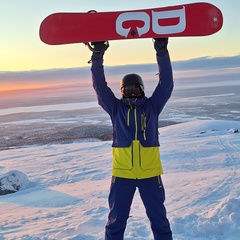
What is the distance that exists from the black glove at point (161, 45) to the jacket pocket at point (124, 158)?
794 millimetres

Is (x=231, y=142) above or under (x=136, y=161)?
under

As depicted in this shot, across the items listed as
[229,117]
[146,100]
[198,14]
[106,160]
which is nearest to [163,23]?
[198,14]

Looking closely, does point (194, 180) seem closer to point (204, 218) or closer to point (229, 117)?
point (204, 218)

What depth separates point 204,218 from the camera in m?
3.68

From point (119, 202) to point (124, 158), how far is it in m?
0.35

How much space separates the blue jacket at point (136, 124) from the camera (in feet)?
8.91

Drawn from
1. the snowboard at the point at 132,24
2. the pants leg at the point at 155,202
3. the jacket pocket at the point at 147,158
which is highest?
the snowboard at the point at 132,24

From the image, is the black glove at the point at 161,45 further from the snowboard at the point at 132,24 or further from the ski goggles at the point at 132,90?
the ski goggles at the point at 132,90

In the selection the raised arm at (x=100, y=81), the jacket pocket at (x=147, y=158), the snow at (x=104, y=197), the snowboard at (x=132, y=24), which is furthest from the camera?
the snow at (x=104, y=197)

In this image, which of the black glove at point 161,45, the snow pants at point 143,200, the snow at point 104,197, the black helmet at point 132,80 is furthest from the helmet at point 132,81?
the snow at point 104,197

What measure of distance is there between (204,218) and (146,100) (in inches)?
63.9

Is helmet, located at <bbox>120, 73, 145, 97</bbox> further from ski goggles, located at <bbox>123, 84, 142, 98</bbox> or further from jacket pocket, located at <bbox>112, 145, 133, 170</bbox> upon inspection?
jacket pocket, located at <bbox>112, 145, 133, 170</bbox>

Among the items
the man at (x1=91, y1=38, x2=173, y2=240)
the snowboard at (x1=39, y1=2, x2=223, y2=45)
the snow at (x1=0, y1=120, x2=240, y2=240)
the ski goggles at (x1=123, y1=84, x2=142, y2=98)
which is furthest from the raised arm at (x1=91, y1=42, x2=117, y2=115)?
the snow at (x1=0, y1=120, x2=240, y2=240)

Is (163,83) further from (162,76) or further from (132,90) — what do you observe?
(132,90)
